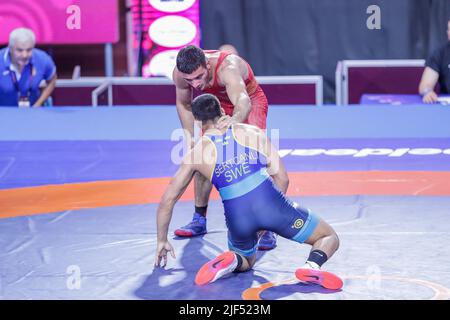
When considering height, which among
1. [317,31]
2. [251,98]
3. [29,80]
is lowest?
[29,80]

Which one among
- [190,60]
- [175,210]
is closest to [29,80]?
[175,210]

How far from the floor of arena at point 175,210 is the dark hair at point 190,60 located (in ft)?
2.96

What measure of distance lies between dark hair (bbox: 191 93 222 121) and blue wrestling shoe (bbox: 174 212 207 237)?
907 millimetres

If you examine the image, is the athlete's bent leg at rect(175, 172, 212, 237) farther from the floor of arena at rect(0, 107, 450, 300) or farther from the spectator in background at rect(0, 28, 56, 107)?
the spectator in background at rect(0, 28, 56, 107)

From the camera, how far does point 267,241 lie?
4.84 m

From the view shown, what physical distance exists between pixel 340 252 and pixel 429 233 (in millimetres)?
573

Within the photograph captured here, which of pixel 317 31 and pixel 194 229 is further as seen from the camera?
pixel 317 31

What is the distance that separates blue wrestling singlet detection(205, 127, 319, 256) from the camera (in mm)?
4305

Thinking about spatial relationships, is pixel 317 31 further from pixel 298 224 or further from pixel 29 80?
pixel 298 224

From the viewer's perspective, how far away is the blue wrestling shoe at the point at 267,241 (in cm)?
481

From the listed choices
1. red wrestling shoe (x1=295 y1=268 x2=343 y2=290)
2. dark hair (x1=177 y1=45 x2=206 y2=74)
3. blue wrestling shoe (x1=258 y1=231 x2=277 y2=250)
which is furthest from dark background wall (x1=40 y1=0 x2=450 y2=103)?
red wrestling shoe (x1=295 y1=268 x2=343 y2=290)

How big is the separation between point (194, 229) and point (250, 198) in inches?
34.9

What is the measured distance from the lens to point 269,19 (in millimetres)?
10812
